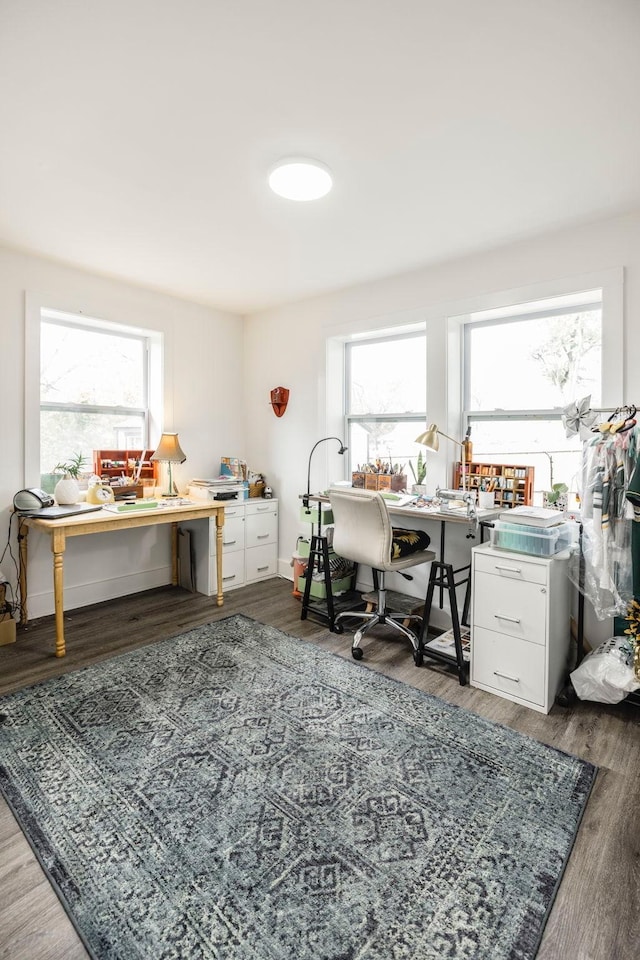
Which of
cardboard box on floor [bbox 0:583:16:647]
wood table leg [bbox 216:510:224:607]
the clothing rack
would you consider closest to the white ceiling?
the clothing rack

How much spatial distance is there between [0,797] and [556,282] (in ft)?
12.1

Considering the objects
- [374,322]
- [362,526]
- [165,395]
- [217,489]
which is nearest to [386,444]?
[374,322]

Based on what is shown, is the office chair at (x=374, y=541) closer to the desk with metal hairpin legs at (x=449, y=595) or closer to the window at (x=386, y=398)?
the desk with metal hairpin legs at (x=449, y=595)

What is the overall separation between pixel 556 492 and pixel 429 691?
1374 mm

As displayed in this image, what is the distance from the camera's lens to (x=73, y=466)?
3.69 m

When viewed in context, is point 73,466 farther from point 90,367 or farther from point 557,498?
point 557,498

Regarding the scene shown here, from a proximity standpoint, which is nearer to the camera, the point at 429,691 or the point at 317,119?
the point at 317,119

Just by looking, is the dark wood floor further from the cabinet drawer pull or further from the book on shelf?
the book on shelf

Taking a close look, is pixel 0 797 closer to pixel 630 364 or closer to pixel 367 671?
pixel 367 671

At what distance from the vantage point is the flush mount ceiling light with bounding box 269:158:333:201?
→ 222cm

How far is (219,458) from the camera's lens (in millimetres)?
4762

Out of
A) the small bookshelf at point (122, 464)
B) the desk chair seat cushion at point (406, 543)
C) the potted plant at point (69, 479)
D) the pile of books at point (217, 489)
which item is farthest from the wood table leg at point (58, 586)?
the desk chair seat cushion at point (406, 543)

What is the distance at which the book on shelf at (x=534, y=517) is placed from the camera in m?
2.46

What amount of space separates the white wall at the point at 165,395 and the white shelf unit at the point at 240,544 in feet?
1.41
